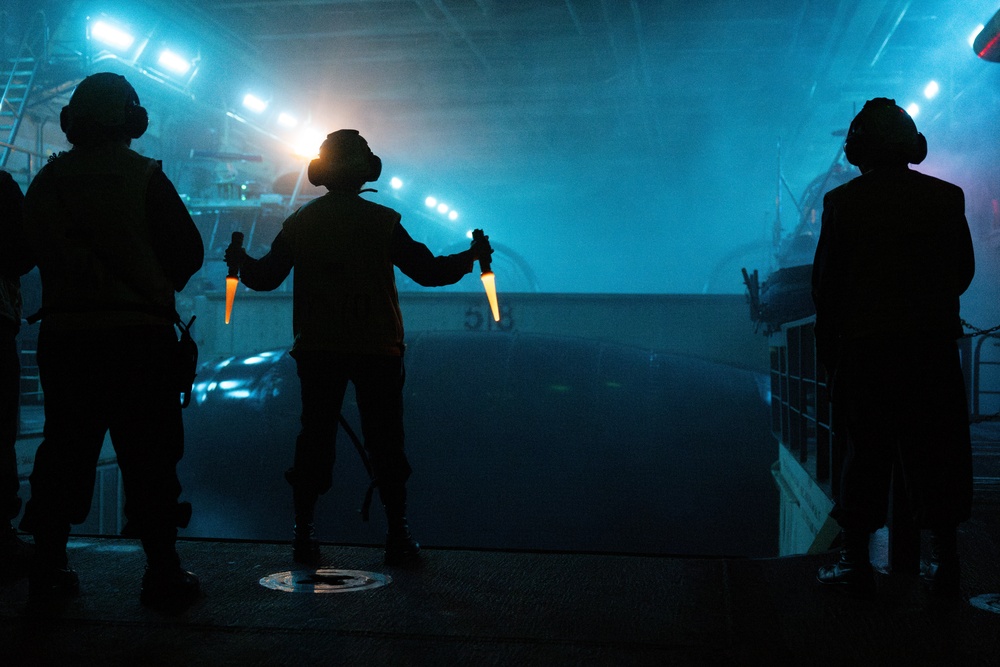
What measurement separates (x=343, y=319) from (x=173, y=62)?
19867 millimetres

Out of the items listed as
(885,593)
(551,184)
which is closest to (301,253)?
(885,593)

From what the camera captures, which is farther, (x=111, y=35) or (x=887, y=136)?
(x=111, y=35)

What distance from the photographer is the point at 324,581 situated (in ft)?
9.20

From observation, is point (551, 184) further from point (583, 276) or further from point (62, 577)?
point (62, 577)

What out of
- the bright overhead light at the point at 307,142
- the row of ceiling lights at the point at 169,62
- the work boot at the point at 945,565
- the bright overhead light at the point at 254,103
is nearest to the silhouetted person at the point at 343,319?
the work boot at the point at 945,565

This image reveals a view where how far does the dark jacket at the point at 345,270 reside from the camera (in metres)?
3.08

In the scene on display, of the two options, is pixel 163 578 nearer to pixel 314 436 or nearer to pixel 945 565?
pixel 314 436

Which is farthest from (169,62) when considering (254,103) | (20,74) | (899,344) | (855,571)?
(855,571)

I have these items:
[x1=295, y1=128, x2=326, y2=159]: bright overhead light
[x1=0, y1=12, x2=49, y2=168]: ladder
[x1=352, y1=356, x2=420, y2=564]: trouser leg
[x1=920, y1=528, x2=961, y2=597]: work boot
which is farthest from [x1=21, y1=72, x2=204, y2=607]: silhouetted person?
[x1=295, y1=128, x2=326, y2=159]: bright overhead light

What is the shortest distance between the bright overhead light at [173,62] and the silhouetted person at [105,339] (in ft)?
64.0

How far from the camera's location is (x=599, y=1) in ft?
53.6

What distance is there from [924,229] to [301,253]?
2.35m

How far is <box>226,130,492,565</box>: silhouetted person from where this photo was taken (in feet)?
10.1

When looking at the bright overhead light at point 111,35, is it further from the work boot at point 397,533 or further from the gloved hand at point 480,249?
the work boot at point 397,533
